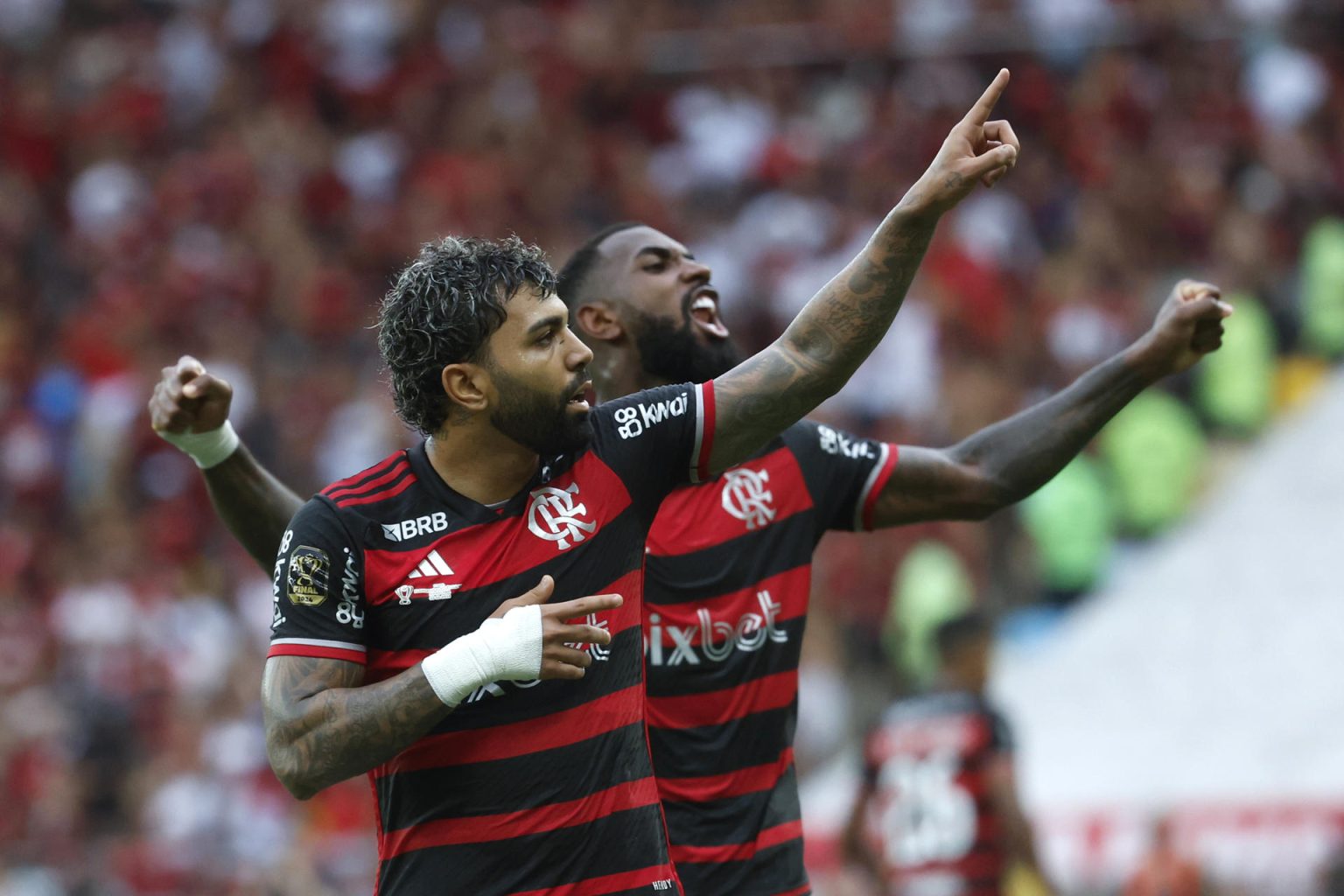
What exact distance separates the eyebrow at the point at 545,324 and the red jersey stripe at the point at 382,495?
16.5 inches

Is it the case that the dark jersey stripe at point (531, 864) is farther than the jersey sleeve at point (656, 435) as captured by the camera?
No

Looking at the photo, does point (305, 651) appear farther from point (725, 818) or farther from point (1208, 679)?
point (1208, 679)

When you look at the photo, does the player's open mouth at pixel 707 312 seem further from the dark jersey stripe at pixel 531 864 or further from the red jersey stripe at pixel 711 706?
the dark jersey stripe at pixel 531 864

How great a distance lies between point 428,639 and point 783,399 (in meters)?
0.93

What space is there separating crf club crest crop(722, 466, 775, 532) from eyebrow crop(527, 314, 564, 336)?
1.13 metres

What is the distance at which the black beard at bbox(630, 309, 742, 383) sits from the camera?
16.8ft

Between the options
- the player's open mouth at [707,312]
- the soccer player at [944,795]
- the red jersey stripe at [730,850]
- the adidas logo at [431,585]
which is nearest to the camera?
the adidas logo at [431,585]

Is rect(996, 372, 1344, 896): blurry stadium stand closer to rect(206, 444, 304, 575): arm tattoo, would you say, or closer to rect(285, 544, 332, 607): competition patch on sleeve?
rect(206, 444, 304, 575): arm tattoo

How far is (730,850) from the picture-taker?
470cm

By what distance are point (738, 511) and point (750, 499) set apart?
1.9 inches

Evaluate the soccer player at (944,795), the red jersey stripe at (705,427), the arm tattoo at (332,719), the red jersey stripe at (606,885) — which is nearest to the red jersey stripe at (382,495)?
the arm tattoo at (332,719)

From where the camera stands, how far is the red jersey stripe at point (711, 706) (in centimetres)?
479

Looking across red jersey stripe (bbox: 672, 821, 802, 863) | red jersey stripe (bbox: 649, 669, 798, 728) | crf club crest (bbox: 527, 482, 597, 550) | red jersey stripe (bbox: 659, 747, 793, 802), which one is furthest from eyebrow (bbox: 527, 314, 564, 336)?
red jersey stripe (bbox: 672, 821, 802, 863)

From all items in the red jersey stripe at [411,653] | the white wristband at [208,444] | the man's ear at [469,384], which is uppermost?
the white wristband at [208,444]
